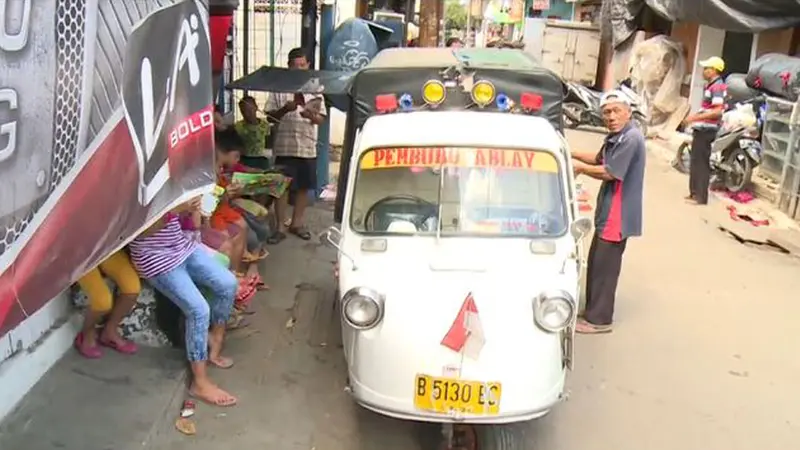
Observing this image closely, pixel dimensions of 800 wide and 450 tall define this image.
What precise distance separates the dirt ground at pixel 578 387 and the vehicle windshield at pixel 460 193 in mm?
1216

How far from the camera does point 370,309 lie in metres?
3.91

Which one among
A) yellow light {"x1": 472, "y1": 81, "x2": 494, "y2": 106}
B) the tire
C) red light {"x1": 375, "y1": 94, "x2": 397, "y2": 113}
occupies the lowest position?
the tire

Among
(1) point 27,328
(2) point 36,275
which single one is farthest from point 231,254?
(2) point 36,275

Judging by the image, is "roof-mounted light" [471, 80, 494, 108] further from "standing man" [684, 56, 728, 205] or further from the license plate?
"standing man" [684, 56, 728, 205]

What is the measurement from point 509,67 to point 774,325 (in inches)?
122

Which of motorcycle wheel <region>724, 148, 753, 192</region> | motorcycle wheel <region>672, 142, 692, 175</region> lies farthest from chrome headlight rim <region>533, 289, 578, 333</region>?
motorcycle wheel <region>672, 142, 692, 175</region>

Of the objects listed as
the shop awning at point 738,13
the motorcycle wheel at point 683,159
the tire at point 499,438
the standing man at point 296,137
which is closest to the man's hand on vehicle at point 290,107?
the standing man at point 296,137

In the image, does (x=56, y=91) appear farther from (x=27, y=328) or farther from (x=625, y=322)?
(x=625, y=322)

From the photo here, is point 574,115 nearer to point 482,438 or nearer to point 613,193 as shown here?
point 613,193

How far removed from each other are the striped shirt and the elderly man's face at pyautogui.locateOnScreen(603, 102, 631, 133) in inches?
127

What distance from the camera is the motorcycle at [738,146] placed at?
1139 centimetres

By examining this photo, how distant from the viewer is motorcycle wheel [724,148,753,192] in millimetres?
11406

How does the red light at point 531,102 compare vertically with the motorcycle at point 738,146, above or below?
above

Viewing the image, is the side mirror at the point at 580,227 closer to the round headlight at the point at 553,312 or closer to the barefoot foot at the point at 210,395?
the round headlight at the point at 553,312
